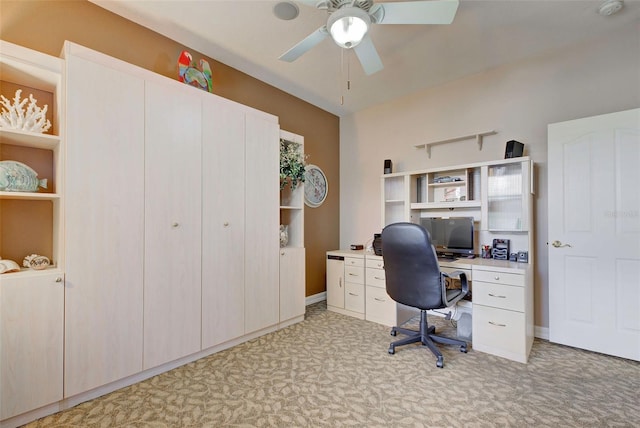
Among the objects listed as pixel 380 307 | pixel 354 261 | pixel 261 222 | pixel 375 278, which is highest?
pixel 261 222

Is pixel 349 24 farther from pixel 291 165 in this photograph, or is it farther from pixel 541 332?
pixel 541 332

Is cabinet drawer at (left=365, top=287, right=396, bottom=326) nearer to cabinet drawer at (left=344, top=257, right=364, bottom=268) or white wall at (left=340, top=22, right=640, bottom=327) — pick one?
cabinet drawer at (left=344, top=257, right=364, bottom=268)

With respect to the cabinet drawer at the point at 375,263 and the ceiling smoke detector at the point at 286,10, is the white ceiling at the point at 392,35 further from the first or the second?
the cabinet drawer at the point at 375,263

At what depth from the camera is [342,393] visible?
76.7 inches

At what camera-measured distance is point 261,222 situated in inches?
115

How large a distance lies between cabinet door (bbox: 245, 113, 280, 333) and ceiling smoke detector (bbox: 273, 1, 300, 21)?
0.91 m

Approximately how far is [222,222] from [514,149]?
2956mm

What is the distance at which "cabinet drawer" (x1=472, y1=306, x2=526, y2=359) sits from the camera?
238 cm

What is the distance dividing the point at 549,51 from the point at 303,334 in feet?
12.6

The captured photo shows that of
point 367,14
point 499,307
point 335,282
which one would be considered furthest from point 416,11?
point 335,282

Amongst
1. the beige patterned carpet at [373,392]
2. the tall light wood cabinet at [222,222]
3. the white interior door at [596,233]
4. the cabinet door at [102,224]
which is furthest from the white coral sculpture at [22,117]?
the white interior door at [596,233]

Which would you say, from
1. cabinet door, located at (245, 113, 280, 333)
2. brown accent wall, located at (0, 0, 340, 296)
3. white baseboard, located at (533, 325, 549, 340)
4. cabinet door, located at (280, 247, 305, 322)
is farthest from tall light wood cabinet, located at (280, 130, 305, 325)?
white baseboard, located at (533, 325, 549, 340)

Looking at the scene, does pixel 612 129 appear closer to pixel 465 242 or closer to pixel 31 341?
pixel 465 242

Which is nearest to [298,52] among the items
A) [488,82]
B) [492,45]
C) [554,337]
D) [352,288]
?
[492,45]
